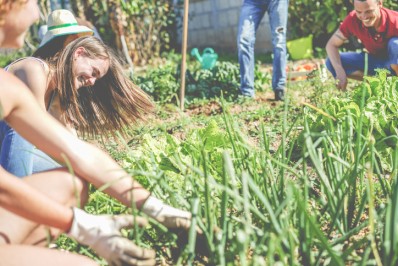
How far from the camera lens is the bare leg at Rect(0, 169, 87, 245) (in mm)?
1594

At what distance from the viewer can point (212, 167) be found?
7.39 feet

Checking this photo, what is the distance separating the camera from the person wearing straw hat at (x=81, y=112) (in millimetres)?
Answer: 1613

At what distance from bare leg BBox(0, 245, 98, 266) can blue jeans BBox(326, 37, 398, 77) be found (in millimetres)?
3107

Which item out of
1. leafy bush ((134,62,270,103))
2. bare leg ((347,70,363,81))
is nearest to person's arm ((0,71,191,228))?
bare leg ((347,70,363,81))

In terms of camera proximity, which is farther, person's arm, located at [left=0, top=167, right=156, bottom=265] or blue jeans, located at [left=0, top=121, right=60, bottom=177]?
blue jeans, located at [left=0, top=121, right=60, bottom=177]

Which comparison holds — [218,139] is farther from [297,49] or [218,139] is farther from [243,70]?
[297,49]

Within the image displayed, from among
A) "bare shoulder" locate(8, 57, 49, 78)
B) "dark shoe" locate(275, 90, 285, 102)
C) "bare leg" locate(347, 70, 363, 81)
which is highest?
"bare shoulder" locate(8, 57, 49, 78)

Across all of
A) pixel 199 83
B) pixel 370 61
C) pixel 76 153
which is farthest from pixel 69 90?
pixel 199 83

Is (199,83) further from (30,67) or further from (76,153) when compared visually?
(76,153)

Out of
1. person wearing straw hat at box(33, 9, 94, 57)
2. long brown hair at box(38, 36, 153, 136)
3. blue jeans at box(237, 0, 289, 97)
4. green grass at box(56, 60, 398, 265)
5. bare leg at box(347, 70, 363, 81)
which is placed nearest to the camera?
green grass at box(56, 60, 398, 265)

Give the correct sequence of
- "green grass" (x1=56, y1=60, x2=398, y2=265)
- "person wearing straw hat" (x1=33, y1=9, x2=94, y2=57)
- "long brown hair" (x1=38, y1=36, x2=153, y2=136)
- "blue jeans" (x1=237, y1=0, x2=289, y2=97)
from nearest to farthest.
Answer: "green grass" (x1=56, y1=60, x2=398, y2=265), "long brown hair" (x1=38, y1=36, x2=153, y2=136), "person wearing straw hat" (x1=33, y1=9, x2=94, y2=57), "blue jeans" (x1=237, y1=0, x2=289, y2=97)

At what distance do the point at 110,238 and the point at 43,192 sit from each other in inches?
10.8

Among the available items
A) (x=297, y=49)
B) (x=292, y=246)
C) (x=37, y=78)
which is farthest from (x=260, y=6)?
(x=292, y=246)

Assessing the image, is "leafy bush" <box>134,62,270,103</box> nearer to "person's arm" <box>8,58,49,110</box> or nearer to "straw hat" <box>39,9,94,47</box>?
"straw hat" <box>39,9,94,47</box>
